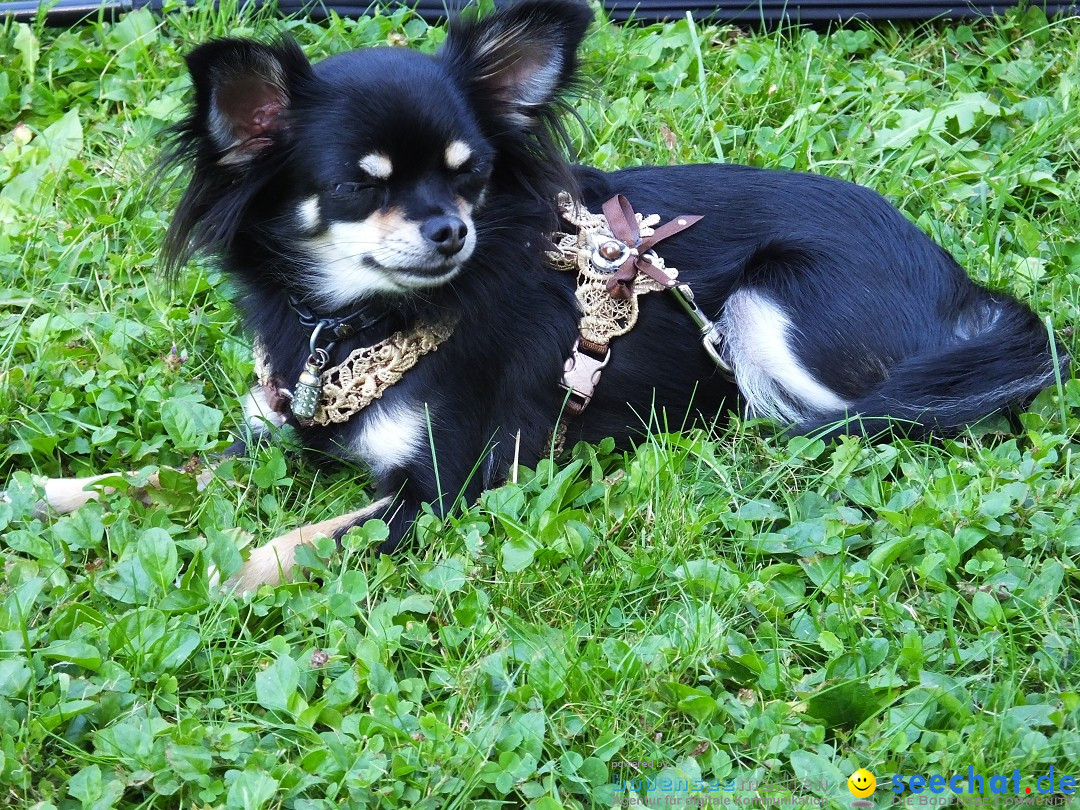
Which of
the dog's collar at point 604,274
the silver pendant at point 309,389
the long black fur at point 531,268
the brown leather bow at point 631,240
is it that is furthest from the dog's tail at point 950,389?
the silver pendant at point 309,389

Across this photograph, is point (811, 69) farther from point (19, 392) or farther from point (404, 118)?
point (19, 392)

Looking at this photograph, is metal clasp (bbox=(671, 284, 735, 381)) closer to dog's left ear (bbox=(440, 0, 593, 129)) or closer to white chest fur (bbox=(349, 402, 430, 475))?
dog's left ear (bbox=(440, 0, 593, 129))

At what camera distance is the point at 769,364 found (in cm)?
300

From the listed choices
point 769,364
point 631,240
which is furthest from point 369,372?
point 769,364

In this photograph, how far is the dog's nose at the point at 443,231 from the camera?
2490 millimetres

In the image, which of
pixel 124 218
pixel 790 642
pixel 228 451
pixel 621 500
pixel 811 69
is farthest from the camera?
pixel 811 69

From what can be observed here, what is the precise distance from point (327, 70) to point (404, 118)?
0.81 feet

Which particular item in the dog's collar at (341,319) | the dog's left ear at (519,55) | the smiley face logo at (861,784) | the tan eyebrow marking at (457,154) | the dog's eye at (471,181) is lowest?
the smiley face logo at (861,784)

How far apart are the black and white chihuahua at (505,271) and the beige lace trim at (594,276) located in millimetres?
48

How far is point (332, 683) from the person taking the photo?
226 centimetres

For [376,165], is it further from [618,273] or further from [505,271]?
[618,273]

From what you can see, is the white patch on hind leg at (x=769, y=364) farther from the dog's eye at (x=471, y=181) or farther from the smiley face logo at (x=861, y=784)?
the smiley face logo at (x=861, y=784)

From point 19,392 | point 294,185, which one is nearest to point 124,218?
point 19,392

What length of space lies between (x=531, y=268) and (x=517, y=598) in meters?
0.91
